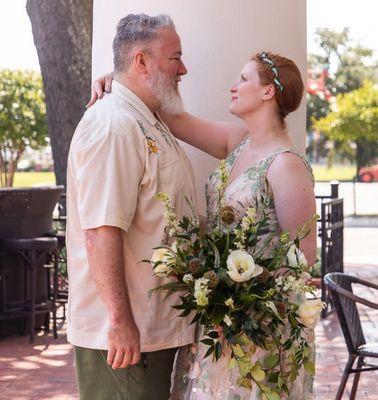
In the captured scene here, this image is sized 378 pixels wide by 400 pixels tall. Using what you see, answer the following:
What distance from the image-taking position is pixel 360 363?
19.2 feet

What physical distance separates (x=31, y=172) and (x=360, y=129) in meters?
29.7

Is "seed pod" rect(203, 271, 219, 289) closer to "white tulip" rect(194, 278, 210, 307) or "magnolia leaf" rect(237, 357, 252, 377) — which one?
"white tulip" rect(194, 278, 210, 307)

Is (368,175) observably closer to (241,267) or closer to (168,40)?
(168,40)

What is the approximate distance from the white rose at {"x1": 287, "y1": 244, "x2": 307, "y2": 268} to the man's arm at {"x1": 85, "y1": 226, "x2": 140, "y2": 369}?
56 cm

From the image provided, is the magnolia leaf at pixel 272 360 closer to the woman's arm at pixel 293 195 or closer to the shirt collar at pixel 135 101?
the woman's arm at pixel 293 195

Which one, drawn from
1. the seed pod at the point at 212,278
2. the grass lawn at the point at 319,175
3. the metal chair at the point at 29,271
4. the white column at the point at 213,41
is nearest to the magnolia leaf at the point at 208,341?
the seed pod at the point at 212,278

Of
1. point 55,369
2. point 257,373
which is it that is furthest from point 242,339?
point 55,369

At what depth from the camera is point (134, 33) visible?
377 centimetres

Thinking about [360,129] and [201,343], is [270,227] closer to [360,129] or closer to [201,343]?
[201,343]

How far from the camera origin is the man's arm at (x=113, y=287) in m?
3.52

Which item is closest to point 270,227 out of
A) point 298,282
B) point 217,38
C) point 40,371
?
point 298,282

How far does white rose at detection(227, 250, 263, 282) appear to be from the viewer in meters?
3.35

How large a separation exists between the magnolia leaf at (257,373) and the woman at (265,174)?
3.3 inches

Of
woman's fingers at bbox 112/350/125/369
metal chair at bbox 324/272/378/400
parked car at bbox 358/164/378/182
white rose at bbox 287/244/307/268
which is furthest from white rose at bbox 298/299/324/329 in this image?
parked car at bbox 358/164/378/182
